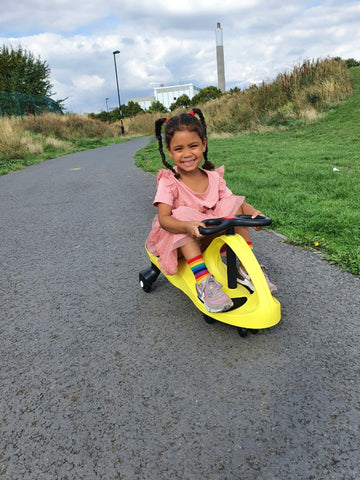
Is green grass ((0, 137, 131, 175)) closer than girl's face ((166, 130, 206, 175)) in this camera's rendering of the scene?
No

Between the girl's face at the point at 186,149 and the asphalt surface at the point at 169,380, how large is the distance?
3.17ft

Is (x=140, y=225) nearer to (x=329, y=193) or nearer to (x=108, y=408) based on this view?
(x=329, y=193)

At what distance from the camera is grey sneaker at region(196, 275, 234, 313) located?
2.00 meters

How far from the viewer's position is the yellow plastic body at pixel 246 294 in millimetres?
1898

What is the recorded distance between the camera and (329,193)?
14.7 feet

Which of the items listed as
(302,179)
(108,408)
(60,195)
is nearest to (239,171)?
(302,179)

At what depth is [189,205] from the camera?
2.44 m

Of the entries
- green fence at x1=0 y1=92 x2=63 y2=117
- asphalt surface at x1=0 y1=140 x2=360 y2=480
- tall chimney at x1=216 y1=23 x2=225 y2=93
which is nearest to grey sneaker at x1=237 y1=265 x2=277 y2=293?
asphalt surface at x1=0 y1=140 x2=360 y2=480

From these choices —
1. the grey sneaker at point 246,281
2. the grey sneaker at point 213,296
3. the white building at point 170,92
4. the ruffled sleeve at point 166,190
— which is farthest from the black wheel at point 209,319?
the white building at point 170,92

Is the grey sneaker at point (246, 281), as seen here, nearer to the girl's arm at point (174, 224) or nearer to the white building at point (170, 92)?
the girl's arm at point (174, 224)

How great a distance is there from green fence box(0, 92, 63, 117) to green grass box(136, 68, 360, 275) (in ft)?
40.0

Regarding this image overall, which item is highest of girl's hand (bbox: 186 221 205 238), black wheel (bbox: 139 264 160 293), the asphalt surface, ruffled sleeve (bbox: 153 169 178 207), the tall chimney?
the tall chimney

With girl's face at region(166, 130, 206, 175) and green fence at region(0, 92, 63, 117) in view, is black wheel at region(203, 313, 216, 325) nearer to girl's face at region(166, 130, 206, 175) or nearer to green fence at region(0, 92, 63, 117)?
girl's face at region(166, 130, 206, 175)

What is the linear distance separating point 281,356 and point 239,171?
4.98 m
